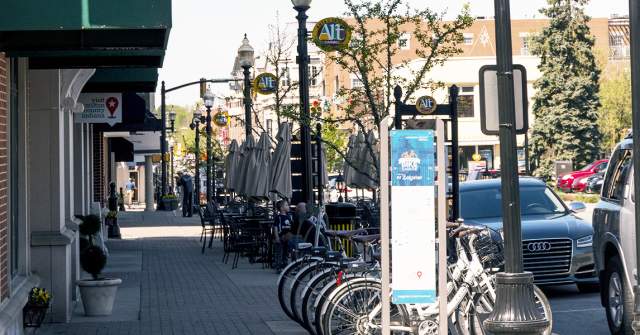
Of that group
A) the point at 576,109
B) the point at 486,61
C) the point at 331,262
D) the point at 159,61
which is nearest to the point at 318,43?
the point at 159,61

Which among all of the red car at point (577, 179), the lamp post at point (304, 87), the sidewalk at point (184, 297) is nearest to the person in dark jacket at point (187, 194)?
the sidewalk at point (184, 297)

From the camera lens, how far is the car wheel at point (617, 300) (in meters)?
11.5

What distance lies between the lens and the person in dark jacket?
47.7 meters

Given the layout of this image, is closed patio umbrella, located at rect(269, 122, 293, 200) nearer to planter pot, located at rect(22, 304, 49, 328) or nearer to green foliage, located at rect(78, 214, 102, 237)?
green foliage, located at rect(78, 214, 102, 237)

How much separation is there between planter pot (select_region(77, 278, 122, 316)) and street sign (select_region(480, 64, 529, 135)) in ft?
21.8

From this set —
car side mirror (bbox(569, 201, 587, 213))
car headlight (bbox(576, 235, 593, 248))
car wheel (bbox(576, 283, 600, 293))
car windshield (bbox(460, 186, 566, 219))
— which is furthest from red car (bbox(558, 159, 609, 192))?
car headlight (bbox(576, 235, 593, 248))

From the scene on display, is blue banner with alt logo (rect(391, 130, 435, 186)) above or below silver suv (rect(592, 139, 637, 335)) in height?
above

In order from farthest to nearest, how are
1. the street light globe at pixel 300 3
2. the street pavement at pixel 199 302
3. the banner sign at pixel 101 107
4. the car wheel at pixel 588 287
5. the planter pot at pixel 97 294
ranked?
the banner sign at pixel 101 107, the street light globe at pixel 300 3, the car wheel at pixel 588 287, the planter pot at pixel 97 294, the street pavement at pixel 199 302

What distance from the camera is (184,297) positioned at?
17578mm

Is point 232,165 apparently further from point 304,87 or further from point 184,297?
point 184,297

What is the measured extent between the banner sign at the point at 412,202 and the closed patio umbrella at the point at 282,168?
1353cm

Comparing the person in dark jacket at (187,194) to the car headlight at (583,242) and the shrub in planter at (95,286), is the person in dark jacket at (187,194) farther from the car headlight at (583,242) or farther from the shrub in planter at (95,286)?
the shrub in planter at (95,286)

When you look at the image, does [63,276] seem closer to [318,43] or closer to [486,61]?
[318,43]

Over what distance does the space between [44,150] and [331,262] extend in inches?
154
